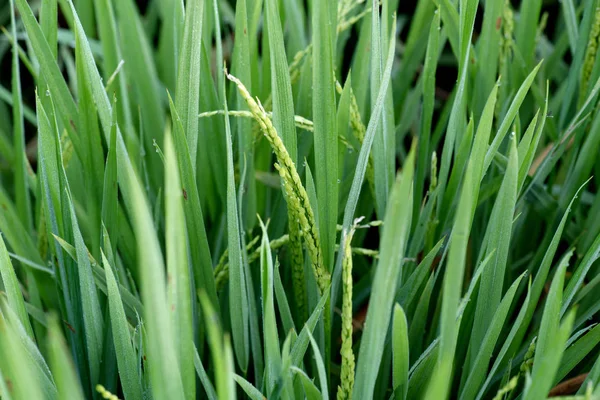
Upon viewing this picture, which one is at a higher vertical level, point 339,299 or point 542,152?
point 542,152

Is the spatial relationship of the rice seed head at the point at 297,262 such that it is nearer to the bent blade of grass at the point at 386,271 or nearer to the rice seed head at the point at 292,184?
the rice seed head at the point at 292,184

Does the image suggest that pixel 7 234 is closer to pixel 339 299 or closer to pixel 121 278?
pixel 121 278

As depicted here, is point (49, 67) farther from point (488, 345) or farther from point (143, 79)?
point (488, 345)

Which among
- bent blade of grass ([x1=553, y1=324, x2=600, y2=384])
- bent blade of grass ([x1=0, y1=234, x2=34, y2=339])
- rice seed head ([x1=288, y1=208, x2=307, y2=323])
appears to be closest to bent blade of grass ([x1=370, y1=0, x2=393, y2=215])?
rice seed head ([x1=288, y1=208, x2=307, y2=323])

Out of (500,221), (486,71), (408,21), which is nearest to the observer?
(500,221)

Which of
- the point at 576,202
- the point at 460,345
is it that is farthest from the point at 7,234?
the point at 576,202

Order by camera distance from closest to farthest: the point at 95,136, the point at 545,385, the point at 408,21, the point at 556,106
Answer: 1. the point at 545,385
2. the point at 95,136
3. the point at 556,106
4. the point at 408,21

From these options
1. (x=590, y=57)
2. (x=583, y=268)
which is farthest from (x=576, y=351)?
(x=590, y=57)
